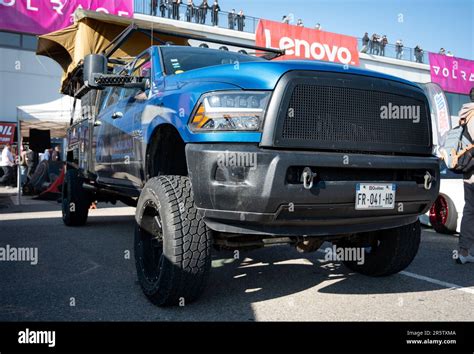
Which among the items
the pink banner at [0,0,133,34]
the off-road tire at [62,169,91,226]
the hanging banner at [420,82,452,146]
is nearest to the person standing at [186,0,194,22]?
the pink banner at [0,0,133,34]

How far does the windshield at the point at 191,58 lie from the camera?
3844 millimetres

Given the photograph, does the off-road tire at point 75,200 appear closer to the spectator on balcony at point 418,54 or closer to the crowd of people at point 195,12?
the crowd of people at point 195,12

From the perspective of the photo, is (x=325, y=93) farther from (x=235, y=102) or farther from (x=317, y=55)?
(x=317, y=55)

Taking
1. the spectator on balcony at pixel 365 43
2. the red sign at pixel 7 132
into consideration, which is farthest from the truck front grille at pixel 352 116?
the spectator on balcony at pixel 365 43

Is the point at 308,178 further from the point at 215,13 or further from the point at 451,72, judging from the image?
the point at 451,72

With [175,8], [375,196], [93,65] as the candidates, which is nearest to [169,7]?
[175,8]

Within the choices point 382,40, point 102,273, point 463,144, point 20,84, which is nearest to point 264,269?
point 102,273

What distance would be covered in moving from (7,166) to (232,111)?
639 inches

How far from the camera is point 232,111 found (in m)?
2.64

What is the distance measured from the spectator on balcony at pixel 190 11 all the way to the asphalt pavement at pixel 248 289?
17894 millimetres

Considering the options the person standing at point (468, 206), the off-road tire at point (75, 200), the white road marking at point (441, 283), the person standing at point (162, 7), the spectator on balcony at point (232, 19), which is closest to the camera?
the white road marking at point (441, 283)

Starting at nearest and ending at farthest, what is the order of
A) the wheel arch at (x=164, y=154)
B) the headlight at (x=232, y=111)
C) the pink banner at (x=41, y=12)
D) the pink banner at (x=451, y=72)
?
the headlight at (x=232, y=111)
the wheel arch at (x=164, y=154)
the pink banner at (x=41, y=12)
the pink banner at (x=451, y=72)
